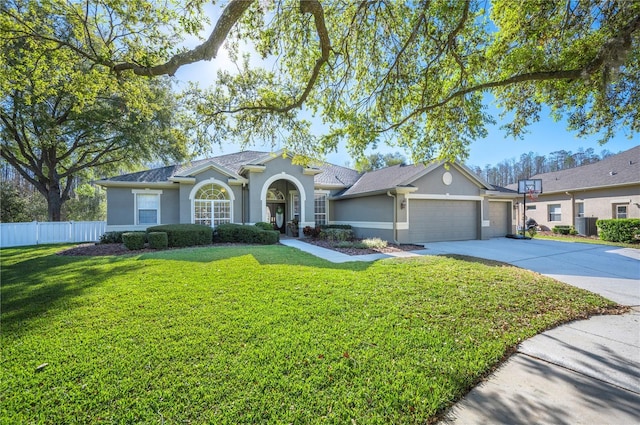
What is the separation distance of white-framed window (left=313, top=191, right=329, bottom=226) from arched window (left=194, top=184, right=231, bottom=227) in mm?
5576

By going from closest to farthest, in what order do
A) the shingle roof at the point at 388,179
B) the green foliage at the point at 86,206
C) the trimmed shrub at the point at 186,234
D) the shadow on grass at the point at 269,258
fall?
1. the shadow on grass at the point at 269,258
2. the trimmed shrub at the point at 186,234
3. the shingle roof at the point at 388,179
4. the green foliage at the point at 86,206

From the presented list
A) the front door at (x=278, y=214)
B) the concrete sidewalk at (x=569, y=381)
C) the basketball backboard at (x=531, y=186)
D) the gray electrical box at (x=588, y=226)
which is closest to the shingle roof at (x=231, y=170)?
the front door at (x=278, y=214)

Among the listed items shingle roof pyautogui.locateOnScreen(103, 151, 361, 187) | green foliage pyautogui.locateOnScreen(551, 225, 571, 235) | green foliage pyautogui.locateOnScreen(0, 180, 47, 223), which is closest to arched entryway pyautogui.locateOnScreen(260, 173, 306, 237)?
shingle roof pyautogui.locateOnScreen(103, 151, 361, 187)

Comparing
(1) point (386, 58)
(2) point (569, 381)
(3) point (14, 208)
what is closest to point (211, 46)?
(1) point (386, 58)

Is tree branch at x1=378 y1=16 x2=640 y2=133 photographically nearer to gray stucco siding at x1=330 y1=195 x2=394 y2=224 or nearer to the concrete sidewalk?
the concrete sidewalk

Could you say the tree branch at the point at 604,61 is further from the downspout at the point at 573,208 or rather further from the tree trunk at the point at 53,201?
the tree trunk at the point at 53,201

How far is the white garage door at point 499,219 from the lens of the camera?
16109mm

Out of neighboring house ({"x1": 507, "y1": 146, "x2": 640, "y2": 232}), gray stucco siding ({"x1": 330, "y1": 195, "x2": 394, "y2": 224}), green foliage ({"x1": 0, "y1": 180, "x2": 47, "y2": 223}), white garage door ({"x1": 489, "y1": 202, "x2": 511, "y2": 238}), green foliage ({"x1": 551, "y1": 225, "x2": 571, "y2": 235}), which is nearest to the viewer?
gray stucco siding ({"x1": 330, "y1": 195, "x2": 394, "y2": 224})

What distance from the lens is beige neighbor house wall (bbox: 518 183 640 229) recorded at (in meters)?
16.5

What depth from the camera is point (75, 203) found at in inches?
1075

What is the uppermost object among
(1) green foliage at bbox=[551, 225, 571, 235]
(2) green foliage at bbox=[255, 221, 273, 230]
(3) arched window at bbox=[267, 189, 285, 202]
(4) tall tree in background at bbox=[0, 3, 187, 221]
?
(4) tall tree in background at bbox=[0, 3, 187, 221]

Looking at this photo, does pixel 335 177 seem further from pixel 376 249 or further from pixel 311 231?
pixel 376 249

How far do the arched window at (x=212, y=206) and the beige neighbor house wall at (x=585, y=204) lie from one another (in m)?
24.5

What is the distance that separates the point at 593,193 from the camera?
18.6 meters
